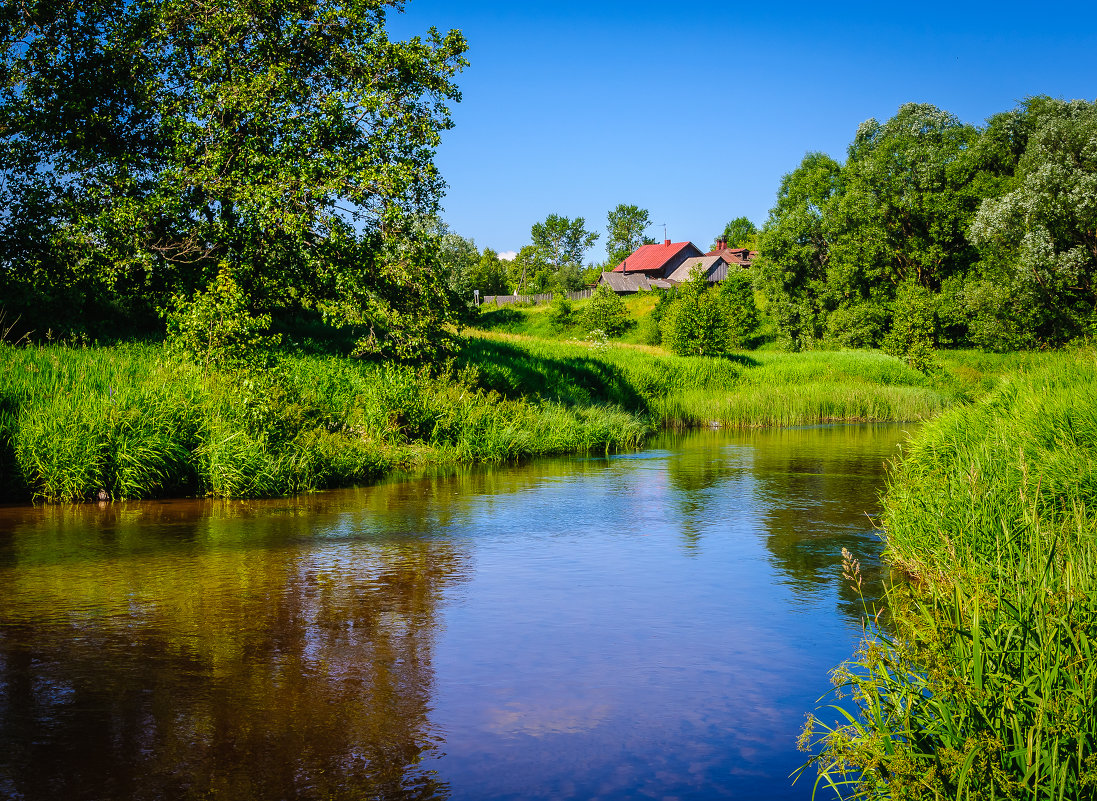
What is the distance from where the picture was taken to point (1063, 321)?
1828 inches

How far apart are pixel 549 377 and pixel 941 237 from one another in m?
43.0

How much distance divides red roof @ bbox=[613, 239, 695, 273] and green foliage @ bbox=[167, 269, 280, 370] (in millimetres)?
99842

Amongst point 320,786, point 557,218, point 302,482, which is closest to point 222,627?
point 320,786

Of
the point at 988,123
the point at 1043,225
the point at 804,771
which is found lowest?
the point at 804,771

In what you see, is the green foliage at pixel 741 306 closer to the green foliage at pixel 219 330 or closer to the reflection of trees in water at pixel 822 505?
the reflection of trees in water at pixel 822 505

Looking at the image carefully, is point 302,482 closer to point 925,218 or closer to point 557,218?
point 925,218

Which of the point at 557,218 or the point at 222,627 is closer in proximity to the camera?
the point at 222,627

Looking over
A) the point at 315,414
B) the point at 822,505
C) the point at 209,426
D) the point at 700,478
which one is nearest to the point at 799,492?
the point at 822,505

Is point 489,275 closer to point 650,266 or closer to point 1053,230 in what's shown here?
point 650,266

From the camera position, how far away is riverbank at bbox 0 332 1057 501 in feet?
46.1

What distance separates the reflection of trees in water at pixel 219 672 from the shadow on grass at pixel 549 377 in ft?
47.1

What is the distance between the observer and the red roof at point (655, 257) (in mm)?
115000

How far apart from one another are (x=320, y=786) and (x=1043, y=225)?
161 feet

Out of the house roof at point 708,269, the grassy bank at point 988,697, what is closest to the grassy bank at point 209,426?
the grassy bank at point 988,697
